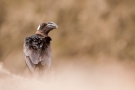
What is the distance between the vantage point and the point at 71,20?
107 ft

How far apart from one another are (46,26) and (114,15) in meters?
18.9

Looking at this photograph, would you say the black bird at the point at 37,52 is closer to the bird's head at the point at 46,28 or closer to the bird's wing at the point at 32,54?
the bird's wing at the point at 32,54

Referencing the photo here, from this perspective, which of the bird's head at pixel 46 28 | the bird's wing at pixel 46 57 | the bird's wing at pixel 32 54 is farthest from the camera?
the bird's head at pixel 46 28

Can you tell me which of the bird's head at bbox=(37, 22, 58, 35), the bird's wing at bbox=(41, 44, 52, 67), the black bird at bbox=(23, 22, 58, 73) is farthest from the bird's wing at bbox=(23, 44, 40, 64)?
the bird's head at bbox=(37, 22, 58, 35)

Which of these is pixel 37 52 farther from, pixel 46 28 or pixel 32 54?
pixel 46 28

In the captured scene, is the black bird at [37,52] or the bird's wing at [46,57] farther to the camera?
the bird's wing at [46,57]

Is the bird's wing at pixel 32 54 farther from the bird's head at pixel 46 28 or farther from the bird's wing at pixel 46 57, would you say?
the bird's head at pixel 46 28

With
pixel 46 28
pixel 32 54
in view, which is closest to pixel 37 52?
pixel 32 54

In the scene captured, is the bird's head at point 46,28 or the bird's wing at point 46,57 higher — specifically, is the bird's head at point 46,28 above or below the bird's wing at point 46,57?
above

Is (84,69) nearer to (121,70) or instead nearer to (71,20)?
(121,70)

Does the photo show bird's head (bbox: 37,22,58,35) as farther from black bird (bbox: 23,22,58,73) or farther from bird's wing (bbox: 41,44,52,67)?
bird's wing (bbox: 41,44,52,67)

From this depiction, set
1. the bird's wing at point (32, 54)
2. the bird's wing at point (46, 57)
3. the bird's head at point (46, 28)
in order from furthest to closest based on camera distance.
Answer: the bird's head at point (46, 28) → the bird's wing at point (46, 57) → the bird's wing at point (32, 54)

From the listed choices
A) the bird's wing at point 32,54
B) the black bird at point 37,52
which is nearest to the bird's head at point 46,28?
the black bird at point 37,52

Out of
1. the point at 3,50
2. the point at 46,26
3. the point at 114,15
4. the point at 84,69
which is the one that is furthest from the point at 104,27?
the point at 46,26
